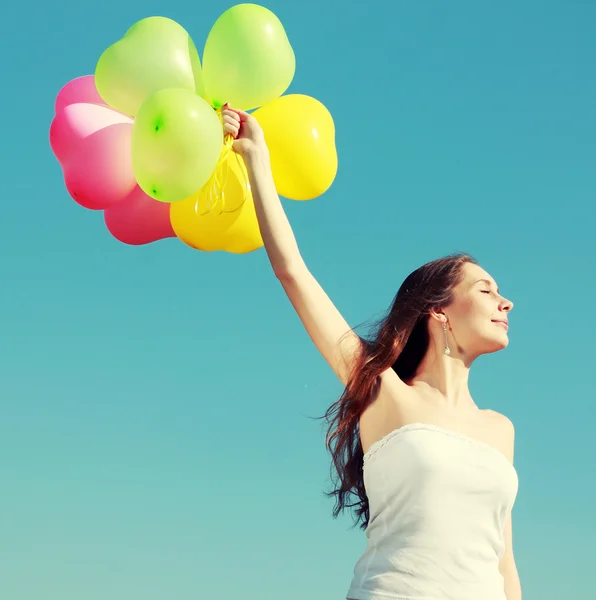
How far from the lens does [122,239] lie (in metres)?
4.92

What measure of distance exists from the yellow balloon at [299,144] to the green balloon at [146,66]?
41 cm

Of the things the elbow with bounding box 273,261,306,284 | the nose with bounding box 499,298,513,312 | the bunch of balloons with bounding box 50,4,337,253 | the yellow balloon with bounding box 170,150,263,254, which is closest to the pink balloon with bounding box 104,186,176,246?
the bunch of balloons with bounding box 50,4,337,253

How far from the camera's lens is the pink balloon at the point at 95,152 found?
4.43 meters

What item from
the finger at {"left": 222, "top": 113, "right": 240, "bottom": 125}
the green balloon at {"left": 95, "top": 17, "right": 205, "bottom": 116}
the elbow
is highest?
the green balloon at {"left": 95, "top": 17, "right": 205, "bottom": 116}

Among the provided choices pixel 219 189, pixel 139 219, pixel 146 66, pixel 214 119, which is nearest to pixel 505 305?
pixel 219 189

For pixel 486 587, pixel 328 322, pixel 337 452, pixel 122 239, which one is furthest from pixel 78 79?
pixel 486 587

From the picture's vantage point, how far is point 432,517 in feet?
11.3

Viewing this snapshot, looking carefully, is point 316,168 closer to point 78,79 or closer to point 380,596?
point 78,79

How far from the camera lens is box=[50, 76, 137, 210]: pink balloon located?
4434mm

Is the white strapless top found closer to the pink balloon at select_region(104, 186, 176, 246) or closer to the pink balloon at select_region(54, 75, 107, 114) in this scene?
the pink balloon at select_region(104, 186, 176, 246)

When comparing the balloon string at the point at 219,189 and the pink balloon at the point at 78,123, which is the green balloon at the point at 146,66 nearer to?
the pink balloon at the point at 78,123

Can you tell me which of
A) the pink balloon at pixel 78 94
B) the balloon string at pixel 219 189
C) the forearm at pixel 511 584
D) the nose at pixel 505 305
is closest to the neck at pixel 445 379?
the nose at pixel 505 305

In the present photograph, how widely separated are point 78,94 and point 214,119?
1.05 metres

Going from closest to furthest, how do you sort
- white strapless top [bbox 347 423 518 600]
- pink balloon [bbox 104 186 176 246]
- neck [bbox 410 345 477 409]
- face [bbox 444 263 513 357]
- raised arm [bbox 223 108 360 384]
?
white strapless top [bbox 347 423 518 600] < raised arm [bbox 223 108 360 384] < neck [bbox 410 345 477 409] < face [bbox 444 263 513 357] < pink balloon [bbox 104 186 176 246]
